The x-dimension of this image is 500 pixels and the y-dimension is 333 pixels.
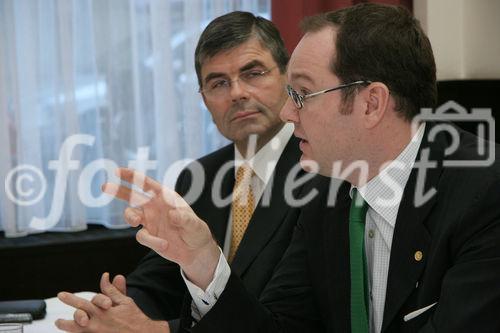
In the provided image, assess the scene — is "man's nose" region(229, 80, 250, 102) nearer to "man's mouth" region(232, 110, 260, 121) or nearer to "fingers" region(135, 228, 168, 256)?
"man's mouth" region(232, 110, 260, 121)

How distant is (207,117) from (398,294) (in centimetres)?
244

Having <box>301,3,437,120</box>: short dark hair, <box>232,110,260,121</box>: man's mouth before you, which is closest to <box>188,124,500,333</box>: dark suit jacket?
<box>301,3,437,120</box>: short dark hair

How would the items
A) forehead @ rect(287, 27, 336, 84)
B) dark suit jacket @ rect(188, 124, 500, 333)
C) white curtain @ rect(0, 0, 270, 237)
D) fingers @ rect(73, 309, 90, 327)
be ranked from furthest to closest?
white curtain @ rect(0, 0, 270, 237) < fingers @ rect(73, 309, 90, 327) < forehead @ rect(287, 27, 336, 84) < dark suit jacket @ rect(188, 124, 500, 333)

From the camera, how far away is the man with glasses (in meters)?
2.26

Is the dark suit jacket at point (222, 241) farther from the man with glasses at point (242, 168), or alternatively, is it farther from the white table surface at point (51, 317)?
the white table surface at point (51, 317)

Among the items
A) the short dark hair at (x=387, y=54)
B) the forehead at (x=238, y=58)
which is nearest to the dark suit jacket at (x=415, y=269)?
the short dark hair at (x=387, y=54)

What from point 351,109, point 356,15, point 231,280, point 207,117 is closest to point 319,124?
point 351,109

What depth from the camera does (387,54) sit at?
167 cm

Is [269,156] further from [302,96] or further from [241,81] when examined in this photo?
[302,96]

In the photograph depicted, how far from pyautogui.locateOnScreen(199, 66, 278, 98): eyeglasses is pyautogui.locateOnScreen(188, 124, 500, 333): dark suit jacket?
2.48 feet

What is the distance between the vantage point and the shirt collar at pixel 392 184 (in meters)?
1.70

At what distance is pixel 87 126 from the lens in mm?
3758

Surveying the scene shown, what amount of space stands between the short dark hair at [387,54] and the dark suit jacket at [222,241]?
641mm

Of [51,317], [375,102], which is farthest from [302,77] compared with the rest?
[51,317]
